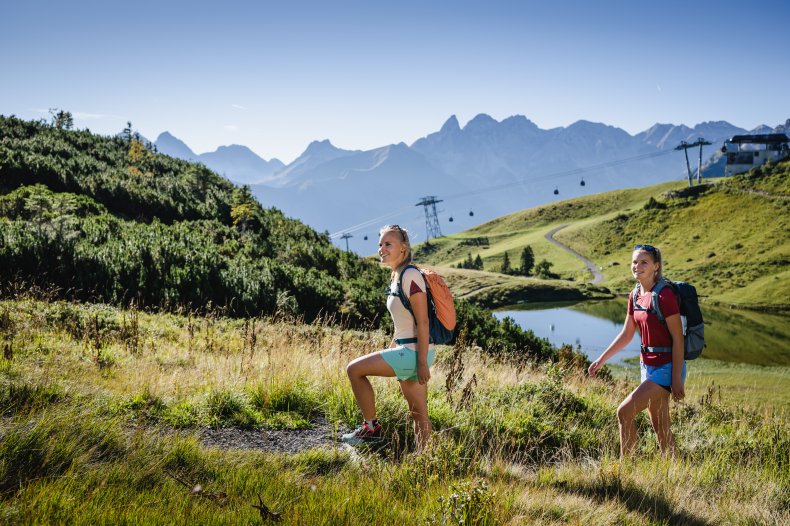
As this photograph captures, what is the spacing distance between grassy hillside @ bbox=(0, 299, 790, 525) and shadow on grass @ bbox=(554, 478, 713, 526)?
1cm

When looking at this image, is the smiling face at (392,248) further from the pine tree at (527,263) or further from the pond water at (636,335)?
the pine tree at (527,263)

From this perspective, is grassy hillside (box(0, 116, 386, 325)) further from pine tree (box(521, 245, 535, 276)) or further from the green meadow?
pine tree (box(521, 245, 535, 276))

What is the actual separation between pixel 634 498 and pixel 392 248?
2.87 metres

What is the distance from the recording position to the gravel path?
4.70 m

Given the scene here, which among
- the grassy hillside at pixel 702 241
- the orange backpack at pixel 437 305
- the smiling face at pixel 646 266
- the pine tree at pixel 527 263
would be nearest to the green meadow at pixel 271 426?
the orange backpack at pixel 437 305

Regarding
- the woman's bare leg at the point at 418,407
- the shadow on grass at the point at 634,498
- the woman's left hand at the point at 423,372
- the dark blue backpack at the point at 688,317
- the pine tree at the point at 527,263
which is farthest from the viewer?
the pine tree at the point at 527,263

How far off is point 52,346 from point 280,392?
351cm

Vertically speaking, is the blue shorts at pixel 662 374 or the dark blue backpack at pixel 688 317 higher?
the dark blue backpack at pixel 688 317

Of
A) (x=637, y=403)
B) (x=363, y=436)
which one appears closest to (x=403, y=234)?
(x=363, y=436)

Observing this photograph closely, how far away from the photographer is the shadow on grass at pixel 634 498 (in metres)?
3.75

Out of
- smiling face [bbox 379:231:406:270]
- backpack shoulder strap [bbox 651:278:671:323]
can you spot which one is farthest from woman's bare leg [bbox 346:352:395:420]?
backpack shoulder strap [bbox 651:278:671:323]

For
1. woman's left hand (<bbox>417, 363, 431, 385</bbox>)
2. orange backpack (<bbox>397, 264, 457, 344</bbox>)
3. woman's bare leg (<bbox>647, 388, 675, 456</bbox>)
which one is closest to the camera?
woman's left hand (<bbox>417, 363, 431, 385</bbox>)

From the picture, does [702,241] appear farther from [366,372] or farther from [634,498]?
[366,372]

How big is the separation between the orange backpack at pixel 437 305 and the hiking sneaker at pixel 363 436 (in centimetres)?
107
